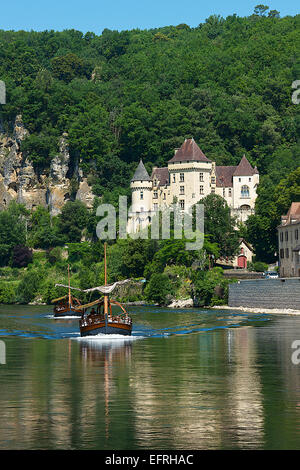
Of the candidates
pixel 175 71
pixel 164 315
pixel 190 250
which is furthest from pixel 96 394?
pixel 175 71

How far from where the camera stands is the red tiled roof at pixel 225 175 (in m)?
154

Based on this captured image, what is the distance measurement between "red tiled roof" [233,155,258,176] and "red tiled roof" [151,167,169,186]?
12.1m

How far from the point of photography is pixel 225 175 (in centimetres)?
15625

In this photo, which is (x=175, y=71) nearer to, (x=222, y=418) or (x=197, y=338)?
(x=197, y=338)

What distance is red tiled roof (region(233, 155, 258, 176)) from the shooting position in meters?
153

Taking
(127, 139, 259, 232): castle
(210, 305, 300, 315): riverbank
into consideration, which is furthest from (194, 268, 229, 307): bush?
(127, 139, 259, 232): castle

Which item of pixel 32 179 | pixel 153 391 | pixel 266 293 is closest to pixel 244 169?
pixel 32 179

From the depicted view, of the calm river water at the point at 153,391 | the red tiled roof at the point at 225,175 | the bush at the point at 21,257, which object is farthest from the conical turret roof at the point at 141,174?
the calm river water at the point at 153,391

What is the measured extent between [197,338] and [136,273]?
62391 mm

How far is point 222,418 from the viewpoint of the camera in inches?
1259

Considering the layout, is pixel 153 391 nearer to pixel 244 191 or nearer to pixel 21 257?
pixel 21 257

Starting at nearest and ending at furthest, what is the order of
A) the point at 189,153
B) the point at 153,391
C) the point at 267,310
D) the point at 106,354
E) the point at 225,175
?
the point at 153,391
the point at 106,354
the point at 267,310
the point at 189,153
the point at 225,175

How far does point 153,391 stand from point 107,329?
26.6 metres

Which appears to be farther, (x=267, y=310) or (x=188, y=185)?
(x=188, y=185)
